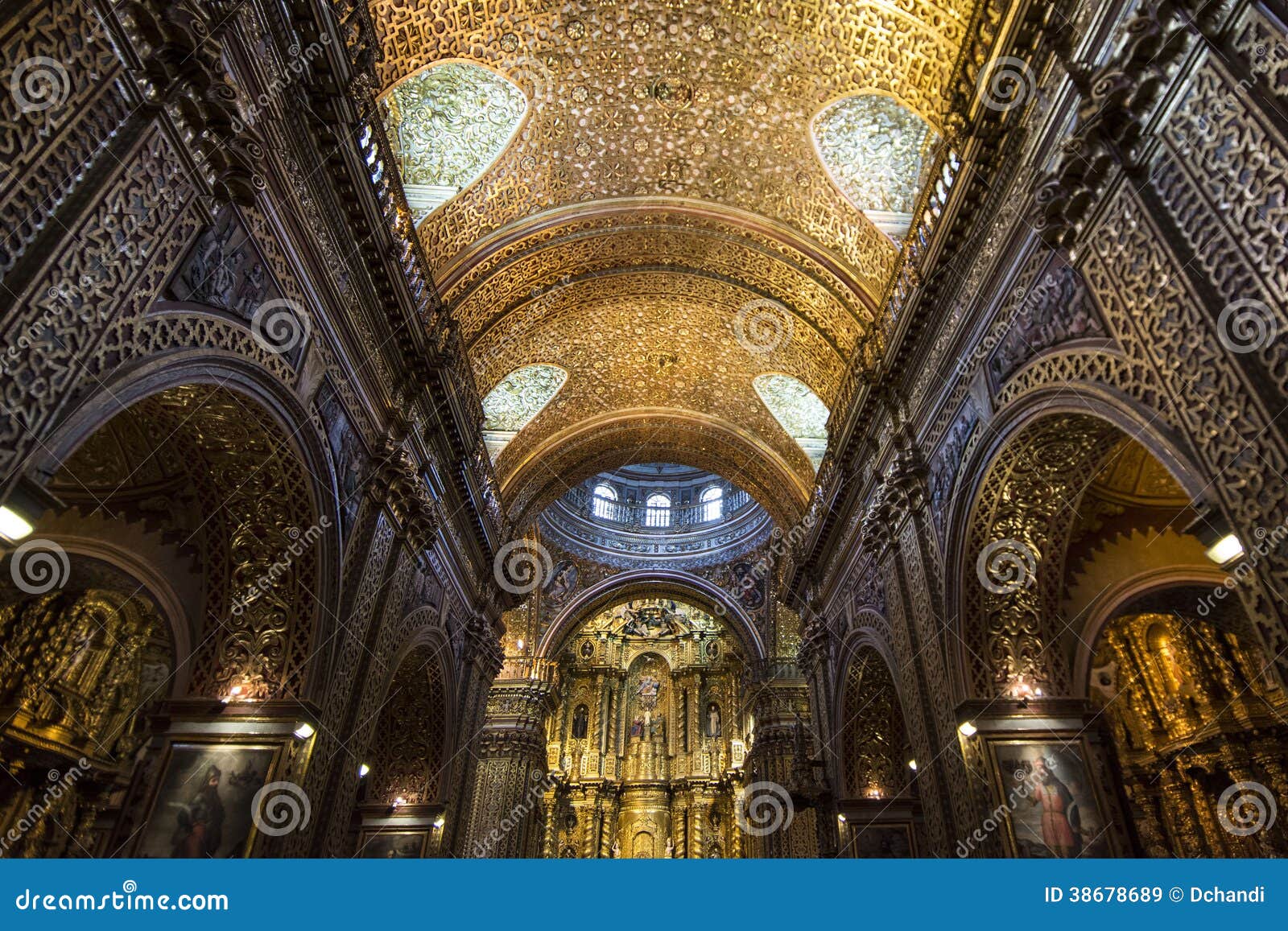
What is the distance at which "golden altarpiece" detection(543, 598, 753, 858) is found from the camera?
26438mm

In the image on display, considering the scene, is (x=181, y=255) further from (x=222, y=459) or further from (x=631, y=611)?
(x=631, y=611)

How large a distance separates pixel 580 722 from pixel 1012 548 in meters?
24.8

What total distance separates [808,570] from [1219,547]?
9.71 m

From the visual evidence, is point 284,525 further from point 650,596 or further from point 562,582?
point 650,596

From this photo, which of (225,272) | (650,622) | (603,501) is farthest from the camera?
(650,622)

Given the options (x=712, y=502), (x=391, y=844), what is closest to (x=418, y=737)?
(x=391, y=844)

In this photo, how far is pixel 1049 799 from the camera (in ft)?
21.8

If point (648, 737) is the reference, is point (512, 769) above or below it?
below

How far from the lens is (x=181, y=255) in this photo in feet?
15.5

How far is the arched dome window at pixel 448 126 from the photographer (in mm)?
8812

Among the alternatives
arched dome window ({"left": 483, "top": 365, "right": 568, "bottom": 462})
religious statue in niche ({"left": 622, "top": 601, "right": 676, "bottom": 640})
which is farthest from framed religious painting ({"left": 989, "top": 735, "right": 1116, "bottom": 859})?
religious statue in niche ({"left": 622, "top": 601, "right": 676, "bottom": 640})

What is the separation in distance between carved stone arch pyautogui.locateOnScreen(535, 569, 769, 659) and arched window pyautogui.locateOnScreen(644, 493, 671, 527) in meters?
2.32

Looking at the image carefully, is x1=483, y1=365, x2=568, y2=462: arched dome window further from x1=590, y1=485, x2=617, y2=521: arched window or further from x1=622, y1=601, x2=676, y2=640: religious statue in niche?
x1=622, y1=601, x2=676, y2=640: religious statue in niche

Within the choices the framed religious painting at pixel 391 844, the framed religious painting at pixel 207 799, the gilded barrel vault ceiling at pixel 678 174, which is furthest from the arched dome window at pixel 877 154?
the framed religious painting at pixel 391 844
